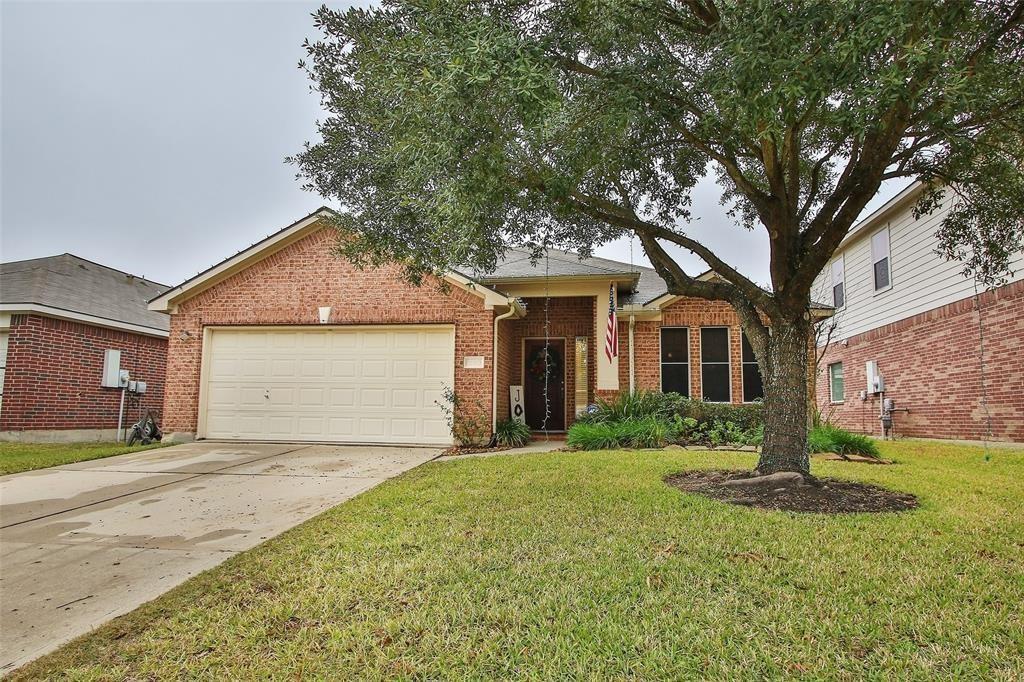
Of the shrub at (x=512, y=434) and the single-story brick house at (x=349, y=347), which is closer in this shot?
the shrub at (x=512, y=434)

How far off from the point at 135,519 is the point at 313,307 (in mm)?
6344

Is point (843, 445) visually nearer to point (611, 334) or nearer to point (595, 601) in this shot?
point (611, 334)

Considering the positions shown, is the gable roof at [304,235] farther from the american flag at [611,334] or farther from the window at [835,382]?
the window at [835,382]

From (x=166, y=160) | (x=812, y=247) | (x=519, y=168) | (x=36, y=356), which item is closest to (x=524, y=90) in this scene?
(x=519, y=168)

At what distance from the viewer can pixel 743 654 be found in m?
2.48

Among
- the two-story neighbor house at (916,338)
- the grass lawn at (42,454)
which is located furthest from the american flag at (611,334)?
the grass lawn at (42,454)

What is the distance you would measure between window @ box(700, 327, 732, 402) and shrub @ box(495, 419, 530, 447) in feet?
14.5

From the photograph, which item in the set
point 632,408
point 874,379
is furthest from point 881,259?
point 632,408

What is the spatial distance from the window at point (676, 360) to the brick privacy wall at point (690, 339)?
121mm

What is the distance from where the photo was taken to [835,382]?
Result: 655 inches

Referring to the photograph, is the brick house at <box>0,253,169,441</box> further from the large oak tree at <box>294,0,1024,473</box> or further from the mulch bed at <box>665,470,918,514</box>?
the mulch bed at <box>665,470,918,514</box>

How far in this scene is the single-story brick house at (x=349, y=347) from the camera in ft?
35.3

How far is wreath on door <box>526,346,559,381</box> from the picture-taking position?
1366 centimetres

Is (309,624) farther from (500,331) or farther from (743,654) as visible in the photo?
(500,331)
